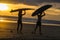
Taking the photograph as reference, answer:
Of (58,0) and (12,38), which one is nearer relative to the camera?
(12,38)

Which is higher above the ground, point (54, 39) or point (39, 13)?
point (39, 13)

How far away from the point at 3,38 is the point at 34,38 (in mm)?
1757

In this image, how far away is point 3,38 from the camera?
53.6ft

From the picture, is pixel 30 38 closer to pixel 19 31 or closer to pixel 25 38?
pixel 25 38

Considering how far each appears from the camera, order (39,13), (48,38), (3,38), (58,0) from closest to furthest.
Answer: (3,38) → (48,38) → (39,13) → (58,0)

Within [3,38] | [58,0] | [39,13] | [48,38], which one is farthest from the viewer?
[58,0]

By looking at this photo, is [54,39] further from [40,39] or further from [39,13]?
[39,13]

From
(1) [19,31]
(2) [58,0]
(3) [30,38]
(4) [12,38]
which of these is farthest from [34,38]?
(2) [58,0]

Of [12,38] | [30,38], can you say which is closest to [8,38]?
[12,38]

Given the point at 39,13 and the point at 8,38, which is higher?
the point at 39,13

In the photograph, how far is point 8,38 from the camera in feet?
53.9

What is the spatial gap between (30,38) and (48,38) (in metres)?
1.13

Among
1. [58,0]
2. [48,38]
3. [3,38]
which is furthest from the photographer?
[58,0]

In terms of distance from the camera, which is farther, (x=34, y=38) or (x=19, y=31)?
(x=19, y=31)
